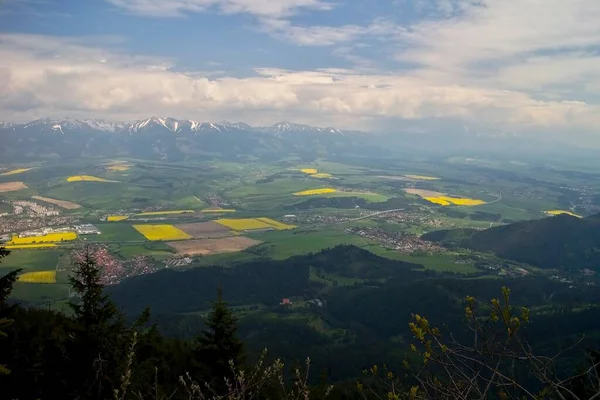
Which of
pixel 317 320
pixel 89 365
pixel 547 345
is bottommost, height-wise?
pixel 317 320

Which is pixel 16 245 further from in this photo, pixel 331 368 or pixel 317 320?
pixel 331 368

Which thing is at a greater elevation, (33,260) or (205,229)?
(33,260)

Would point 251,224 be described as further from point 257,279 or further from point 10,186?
point 10,186

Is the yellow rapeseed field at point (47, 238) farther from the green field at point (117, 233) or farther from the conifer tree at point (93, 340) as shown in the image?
the conifer tree at point (93, 340)

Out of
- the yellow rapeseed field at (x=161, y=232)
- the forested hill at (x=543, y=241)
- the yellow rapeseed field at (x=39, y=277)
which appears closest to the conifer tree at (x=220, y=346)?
the yellow rapeseed field at (x=39, y=277)

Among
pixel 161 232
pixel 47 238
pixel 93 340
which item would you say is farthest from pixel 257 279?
pixel 93 340

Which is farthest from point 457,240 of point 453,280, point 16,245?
point 16,245
